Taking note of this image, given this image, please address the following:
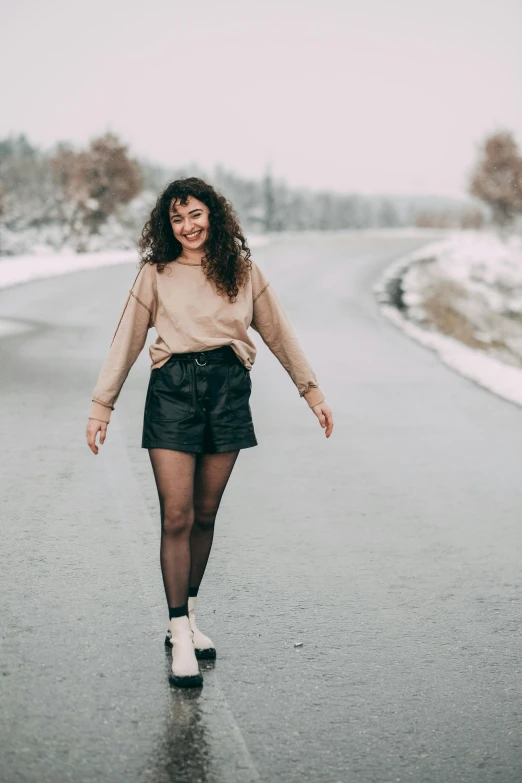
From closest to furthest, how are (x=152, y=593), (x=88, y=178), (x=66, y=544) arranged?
1. (x=152, y=593)
2. (x=66, y=544)
3. (x=88, y=178)

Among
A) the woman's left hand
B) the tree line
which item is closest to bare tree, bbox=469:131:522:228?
the tree line

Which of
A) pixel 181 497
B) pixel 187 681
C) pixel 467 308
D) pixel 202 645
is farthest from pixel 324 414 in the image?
pixel 467 308

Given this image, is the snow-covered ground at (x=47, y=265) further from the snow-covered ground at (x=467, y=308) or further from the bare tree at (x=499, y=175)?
the bare tree at (x=499, y=175)

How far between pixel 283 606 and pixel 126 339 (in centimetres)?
143

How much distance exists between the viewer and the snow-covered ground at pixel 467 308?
45.1 ft

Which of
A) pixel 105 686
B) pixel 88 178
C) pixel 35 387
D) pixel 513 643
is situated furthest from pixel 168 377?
pixel 88 178

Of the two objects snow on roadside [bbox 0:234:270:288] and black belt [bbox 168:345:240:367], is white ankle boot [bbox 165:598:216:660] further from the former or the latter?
snow on roadside [bbox 0:234:270:288]

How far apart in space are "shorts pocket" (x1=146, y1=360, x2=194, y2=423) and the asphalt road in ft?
3.03

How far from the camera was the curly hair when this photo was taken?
3916mm

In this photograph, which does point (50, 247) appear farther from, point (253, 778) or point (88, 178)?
point (253, 778)

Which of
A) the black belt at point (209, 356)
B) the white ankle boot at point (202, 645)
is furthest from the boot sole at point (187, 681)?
the black belt at point (209, 356)

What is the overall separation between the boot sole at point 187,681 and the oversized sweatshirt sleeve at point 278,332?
46.4 inches

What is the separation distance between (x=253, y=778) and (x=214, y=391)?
1.43 m

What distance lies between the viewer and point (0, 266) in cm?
2762
